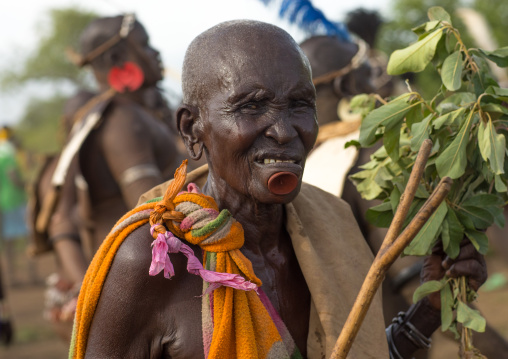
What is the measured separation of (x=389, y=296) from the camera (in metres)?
4.09

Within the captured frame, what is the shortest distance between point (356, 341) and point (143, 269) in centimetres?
68

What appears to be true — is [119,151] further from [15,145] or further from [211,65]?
[15,145]

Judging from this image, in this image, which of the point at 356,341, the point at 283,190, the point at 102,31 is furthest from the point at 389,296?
the point at 102,31

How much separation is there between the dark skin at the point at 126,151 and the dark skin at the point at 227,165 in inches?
93.8

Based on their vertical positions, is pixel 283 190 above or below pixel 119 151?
above

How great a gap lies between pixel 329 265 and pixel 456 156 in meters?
0.51

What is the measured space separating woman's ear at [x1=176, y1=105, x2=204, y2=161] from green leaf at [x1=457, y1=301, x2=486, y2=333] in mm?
926

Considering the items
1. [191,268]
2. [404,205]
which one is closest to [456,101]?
[404,205]

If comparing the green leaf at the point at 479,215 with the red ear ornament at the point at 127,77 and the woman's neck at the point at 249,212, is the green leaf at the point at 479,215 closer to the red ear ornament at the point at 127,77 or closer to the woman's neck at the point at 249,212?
the woman's neck at the point at 249,212

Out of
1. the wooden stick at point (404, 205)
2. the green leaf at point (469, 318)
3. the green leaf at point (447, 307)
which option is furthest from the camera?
the green leaf at point (447, 307)

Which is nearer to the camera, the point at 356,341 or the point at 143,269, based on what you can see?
the point at 143,269

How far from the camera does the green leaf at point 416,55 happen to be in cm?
246

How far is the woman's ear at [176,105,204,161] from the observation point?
228cm

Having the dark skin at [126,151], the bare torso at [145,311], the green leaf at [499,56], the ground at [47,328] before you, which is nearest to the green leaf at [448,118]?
the green leaf at [499,56]
